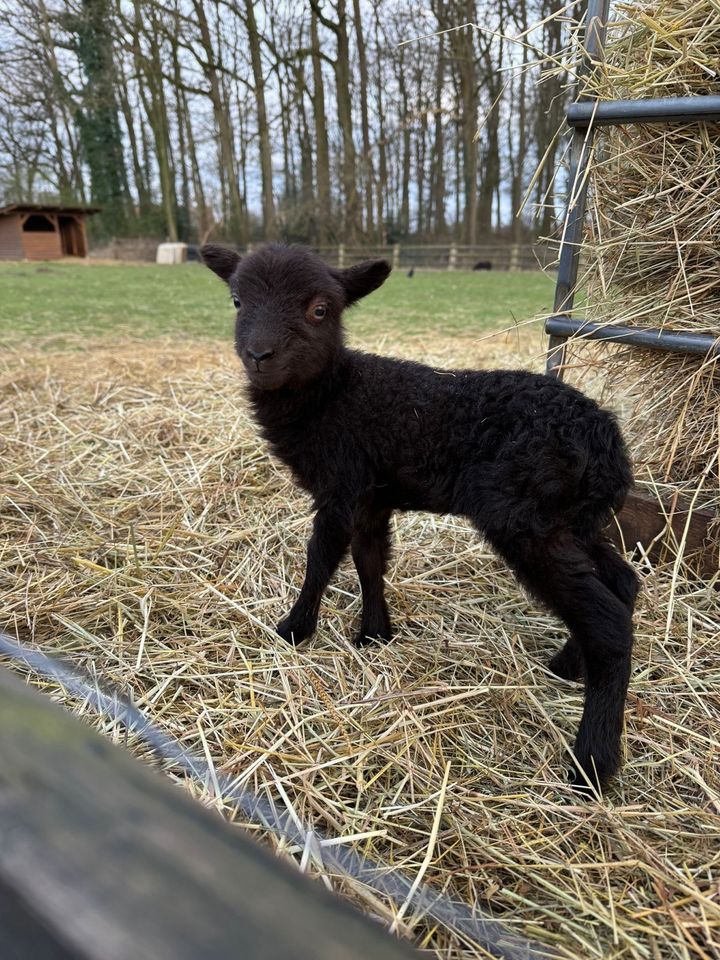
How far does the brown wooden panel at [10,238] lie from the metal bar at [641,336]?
28778 millimetres

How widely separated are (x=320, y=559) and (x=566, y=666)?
3.48 feet

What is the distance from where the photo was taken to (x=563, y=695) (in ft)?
7.95

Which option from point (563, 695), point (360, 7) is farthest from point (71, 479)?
point (360, 7)

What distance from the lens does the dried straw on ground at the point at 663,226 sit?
9.61ft

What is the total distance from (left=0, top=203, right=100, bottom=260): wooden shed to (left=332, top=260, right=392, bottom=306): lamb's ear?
93.6 ft

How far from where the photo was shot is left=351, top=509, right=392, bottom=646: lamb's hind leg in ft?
8.99

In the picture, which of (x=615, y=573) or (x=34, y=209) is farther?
(x=34, y=209)

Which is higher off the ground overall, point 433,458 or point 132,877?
point 132,877

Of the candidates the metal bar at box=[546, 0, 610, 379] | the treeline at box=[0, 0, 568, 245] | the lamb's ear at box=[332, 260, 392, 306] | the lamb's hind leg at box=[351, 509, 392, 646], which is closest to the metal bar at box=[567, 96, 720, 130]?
the metal bar at box=[546, 0, 610, 379]

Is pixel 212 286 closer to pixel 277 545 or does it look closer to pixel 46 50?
pixel 277 545

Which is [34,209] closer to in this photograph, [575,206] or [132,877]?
[575,206]

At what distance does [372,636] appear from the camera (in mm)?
2750

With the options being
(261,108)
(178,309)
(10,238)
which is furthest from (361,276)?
(10,238)

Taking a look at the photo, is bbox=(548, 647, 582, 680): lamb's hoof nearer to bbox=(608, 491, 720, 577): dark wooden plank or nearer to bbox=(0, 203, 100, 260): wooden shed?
bbox=(608, 491, 720, 577): dark wooden plank
